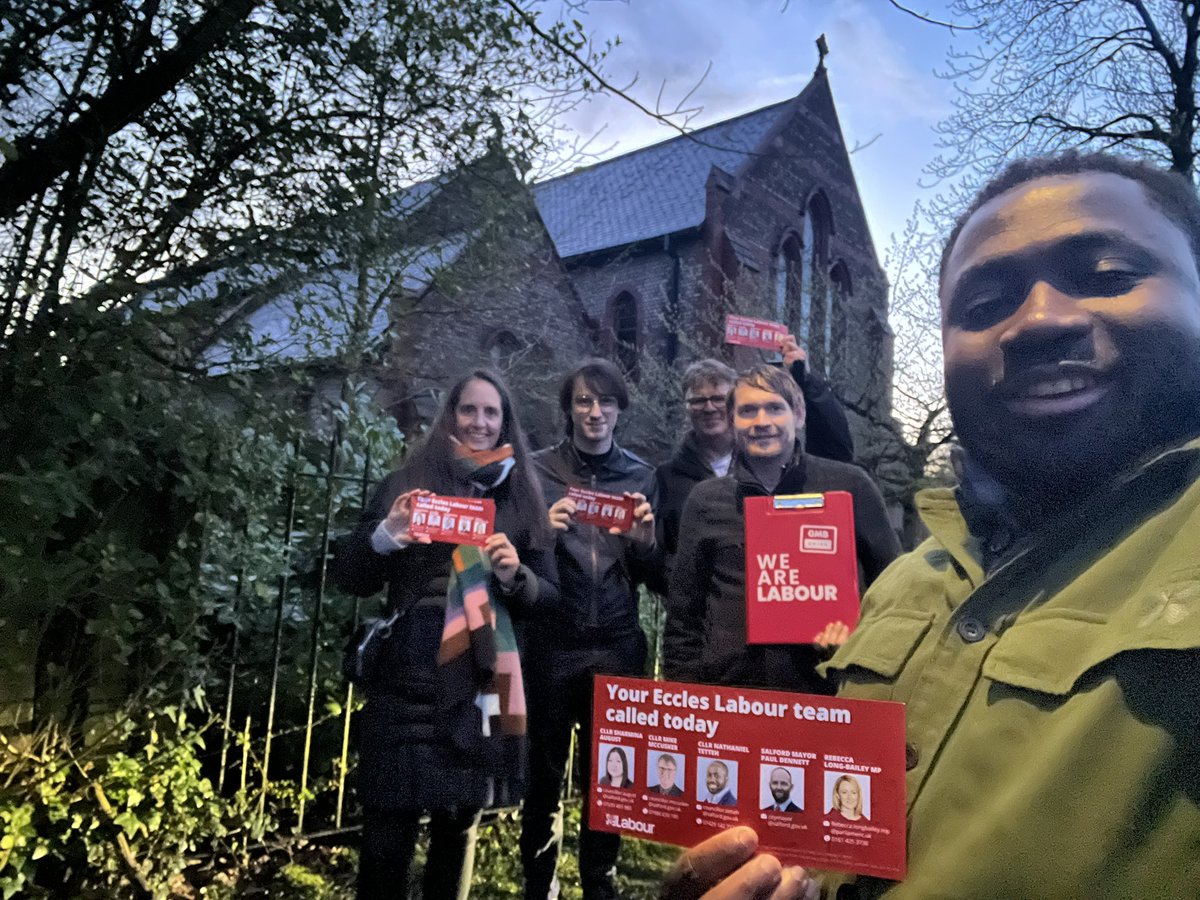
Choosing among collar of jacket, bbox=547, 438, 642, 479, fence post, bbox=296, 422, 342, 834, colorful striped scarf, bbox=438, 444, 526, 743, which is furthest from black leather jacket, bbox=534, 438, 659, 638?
fence post, bbox=296, 422, 342, 834

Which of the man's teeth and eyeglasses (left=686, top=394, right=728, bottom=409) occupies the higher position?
eyeglasses (left=686, top=394, right=728, bottom=409)

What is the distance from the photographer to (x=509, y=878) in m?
1.81

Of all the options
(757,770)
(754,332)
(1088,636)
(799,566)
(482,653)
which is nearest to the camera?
(1088,636)

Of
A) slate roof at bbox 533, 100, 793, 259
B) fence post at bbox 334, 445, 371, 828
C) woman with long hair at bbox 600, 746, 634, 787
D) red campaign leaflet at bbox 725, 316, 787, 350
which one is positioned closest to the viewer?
woman with long hair at bbox 600, 746, 634, 787

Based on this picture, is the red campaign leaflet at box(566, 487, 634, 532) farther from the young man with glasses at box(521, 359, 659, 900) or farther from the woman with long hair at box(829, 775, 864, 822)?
the woman with long hair at box(829, 775, 864, 822)

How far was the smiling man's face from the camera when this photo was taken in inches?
33.9

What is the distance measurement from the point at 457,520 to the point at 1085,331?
1.29 metres

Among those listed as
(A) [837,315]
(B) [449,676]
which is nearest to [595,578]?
(B) [449,676]

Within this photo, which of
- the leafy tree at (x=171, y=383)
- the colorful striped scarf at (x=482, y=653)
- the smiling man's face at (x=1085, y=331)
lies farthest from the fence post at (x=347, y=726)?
the smiling man's face at (x=1085, y=331)

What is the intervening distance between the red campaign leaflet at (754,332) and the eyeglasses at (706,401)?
115 millimetres

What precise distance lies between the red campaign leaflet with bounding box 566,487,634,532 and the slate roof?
1.97ft

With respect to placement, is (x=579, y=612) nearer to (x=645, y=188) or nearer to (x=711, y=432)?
(x=711, y=432)

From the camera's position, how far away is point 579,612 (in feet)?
5.79

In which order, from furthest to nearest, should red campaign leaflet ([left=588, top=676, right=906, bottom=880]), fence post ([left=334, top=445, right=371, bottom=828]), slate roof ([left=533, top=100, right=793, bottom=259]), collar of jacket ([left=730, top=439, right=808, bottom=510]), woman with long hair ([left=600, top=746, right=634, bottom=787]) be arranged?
fence post ([left=334, top=445, right=371, bottom=828])
slate roof ([left=533, top=100, right=793, bottom=259])
collar of jacket ([left=730, top=439, right=808, bottom=510])
woman with long hair ([left=600, top=746, right=634, bottom=787])
red campaign leaflet ([left=588, top=676, right=906, bottom=880])
